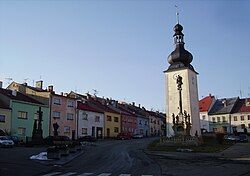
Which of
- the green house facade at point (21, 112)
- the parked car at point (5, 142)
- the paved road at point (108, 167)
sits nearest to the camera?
the paved road at point (108, 167)

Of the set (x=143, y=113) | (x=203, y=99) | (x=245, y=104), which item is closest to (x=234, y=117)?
(x=245, y=104)

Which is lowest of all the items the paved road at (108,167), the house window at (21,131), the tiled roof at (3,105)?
the paved road at (108,167)

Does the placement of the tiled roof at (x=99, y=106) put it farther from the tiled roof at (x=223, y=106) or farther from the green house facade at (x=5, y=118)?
the tiled roof at (x=223, y=106)

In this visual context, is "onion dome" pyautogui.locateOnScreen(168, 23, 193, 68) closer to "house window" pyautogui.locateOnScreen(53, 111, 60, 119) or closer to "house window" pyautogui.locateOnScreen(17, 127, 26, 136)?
"house window" pyautogui.locateOnScreen(53, 111, 60, 119)

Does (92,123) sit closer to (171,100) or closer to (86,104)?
(86,104)

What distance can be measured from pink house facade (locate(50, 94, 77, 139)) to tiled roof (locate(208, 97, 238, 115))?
137ft

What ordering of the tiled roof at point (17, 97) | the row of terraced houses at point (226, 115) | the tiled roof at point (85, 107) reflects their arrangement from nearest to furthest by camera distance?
the tiled roof at point (17, 97) → the tiled roof at point (85, 107) → the row of terraced houses at point (226, 115)

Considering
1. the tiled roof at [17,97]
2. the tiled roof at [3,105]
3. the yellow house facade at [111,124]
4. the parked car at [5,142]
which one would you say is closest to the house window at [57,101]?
the tiled roof at [17,97]

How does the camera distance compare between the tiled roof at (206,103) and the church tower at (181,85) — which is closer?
the church tower at (181,85)

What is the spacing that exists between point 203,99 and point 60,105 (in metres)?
49.0

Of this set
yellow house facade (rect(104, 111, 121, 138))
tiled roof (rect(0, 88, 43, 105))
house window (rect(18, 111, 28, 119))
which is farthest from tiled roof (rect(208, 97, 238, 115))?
house window (rect(18, 111, 28, 119))

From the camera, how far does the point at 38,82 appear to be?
2844 inches

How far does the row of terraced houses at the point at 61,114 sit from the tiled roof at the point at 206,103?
18.0m

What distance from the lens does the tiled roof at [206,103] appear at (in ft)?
303
